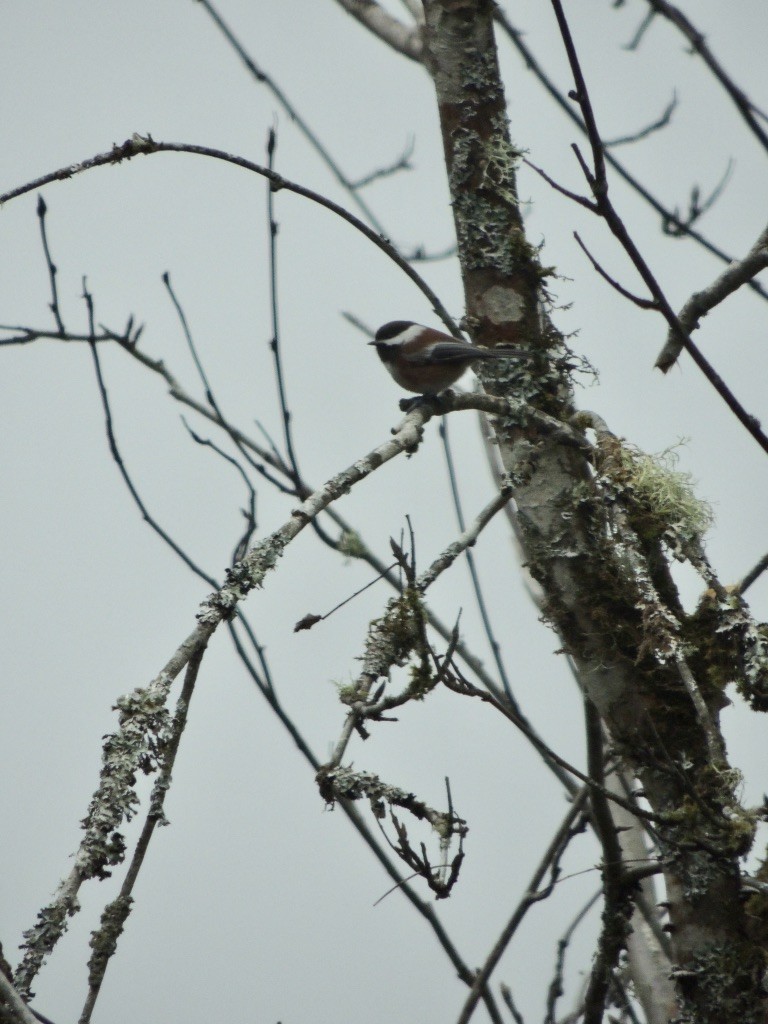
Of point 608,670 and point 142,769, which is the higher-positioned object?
point 608,670

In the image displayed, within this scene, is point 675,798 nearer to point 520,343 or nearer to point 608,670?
point 608,670

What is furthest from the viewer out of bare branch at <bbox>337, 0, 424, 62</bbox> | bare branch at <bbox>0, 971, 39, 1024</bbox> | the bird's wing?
bare branch at <bbox>337, 0, 424, 62</bbox>

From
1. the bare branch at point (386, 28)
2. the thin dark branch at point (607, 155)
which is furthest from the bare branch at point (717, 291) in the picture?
the bare branch at point (386, 28)

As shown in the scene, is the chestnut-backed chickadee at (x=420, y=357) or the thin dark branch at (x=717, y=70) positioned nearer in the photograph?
the thin dark branch at (x=717, y=70)

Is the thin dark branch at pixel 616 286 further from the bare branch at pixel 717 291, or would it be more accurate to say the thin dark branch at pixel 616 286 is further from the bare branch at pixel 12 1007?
the bare branch at pixel 12 1007

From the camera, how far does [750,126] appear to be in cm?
234

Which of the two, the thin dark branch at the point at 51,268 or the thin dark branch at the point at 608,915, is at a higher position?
the thin dark branch at the point at 51,268

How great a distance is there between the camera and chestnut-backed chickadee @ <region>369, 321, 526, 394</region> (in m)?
3.57

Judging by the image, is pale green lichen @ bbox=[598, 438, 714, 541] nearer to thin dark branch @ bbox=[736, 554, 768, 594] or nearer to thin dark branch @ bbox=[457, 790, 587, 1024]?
thin dark branch @ bbox=[736, 554, 768, 594]

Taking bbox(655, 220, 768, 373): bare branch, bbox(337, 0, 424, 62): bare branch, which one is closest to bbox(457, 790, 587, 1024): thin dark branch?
bbox(655, 220, 768, 373): bare branch

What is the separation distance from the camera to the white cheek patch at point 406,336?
3893 millimetres

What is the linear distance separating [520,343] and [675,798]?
1.29m

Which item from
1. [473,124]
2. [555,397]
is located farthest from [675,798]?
[473,124]

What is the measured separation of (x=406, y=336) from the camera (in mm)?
3955
